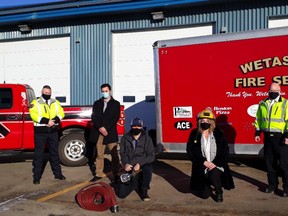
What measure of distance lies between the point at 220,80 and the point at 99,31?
7621mm

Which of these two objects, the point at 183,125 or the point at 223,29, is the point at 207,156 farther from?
the point at 223,29

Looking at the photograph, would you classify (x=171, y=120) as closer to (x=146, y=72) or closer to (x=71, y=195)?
(x=71, y=195)

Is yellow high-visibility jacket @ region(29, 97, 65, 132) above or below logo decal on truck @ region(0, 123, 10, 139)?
above

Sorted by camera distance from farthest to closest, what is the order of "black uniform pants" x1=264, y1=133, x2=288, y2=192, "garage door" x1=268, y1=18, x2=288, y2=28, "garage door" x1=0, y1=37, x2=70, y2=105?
"garage door" x1=0, y1=37, x2=70, y2=105, "garage door" x1=268, y1=18, x2=288, y2=28, "black uniform pants" x1=264, y1=133, x2=288, y2=192

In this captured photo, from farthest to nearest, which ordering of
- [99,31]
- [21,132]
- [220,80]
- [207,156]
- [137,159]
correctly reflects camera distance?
[99,31]
[21,132]
[220,80]
[137,159]
[207,156]

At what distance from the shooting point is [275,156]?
603 cm

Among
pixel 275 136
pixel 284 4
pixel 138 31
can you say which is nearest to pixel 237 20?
pixel 284 4

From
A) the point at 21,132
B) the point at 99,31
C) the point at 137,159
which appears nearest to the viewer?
the point at 137,159

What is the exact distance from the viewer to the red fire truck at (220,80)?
7.01m

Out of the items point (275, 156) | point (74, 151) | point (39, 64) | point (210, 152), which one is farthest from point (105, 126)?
point (39, 64)

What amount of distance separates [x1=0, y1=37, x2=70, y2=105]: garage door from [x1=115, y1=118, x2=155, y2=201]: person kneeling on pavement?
889 centimetres

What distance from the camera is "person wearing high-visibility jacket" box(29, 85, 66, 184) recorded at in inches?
281

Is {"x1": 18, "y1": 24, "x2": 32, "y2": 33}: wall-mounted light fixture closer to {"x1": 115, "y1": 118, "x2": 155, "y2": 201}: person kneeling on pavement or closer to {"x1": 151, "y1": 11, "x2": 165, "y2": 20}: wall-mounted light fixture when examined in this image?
{"x1": 151, "y1": 11, "x2": 165, "y2": 20}: wall-mounted light fixture

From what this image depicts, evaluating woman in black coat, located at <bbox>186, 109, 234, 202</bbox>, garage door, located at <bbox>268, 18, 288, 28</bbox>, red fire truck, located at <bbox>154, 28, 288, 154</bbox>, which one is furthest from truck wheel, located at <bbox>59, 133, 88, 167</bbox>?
garage door, located at <bbox>268, 18, 288, 28</bbox>
